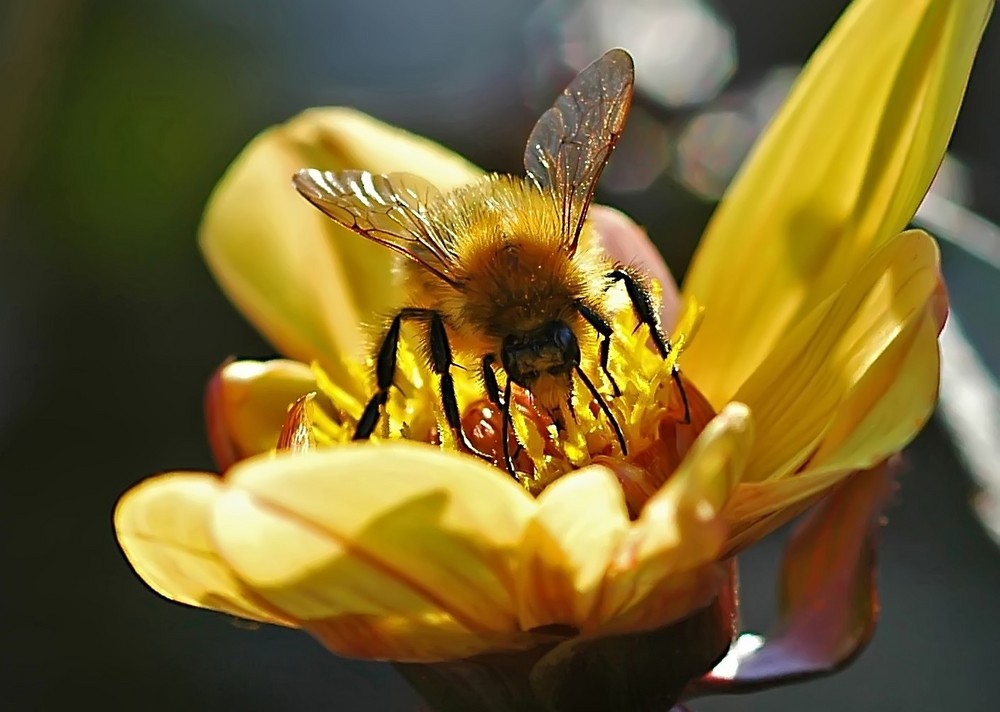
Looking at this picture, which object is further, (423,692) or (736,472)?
(423,692)

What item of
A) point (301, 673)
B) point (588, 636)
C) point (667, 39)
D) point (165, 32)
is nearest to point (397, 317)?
point (588, 636)

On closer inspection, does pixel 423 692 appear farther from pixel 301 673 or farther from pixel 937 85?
pixel 301 673

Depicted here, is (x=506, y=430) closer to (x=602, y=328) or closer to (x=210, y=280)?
(x=602, y=328)

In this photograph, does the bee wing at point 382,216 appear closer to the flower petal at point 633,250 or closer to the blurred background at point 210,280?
the flower petal at point 633,250

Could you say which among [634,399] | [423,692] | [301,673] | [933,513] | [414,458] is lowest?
[301,673]

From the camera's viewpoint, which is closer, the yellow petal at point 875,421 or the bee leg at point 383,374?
the yellow petal at point 875,421

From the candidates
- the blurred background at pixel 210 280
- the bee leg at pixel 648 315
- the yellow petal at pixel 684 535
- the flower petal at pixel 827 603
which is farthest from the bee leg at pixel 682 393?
the blurred background at pixel 210 280

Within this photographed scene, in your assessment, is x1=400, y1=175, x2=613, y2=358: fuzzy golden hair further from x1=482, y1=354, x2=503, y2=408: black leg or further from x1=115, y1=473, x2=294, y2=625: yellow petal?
x1=115, y1=473, x2=294, y2=625: yellow petal
